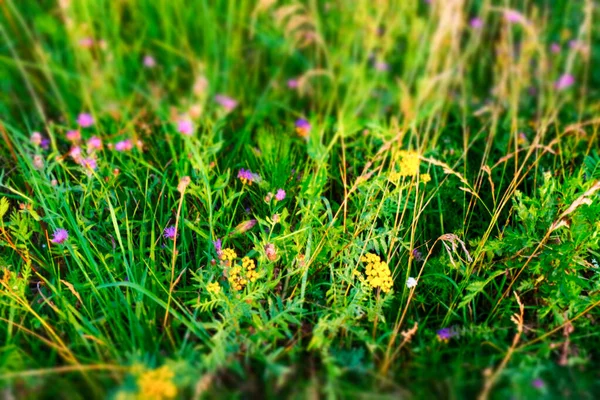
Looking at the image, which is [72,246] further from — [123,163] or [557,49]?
[557,49]

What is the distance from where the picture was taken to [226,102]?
7.45ft

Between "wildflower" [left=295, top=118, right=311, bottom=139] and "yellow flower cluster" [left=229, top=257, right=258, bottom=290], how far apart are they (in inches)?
28.5

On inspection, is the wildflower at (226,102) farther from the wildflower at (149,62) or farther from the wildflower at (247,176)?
the wildflower at (247,176)

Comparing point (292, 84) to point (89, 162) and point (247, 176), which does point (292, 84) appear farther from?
point (89, 162)

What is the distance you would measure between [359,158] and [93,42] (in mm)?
1346

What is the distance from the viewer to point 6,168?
1.88 m

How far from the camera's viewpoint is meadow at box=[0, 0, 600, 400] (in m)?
1.29

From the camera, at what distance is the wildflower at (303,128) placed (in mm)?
2038

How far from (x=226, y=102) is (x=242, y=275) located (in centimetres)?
103

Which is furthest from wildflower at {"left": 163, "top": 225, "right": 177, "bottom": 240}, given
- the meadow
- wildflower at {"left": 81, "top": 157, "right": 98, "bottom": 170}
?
wildflower at {"left": 81, "top": 157, "right": 98, "bottom": 170}

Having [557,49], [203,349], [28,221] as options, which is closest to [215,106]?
[28,221]

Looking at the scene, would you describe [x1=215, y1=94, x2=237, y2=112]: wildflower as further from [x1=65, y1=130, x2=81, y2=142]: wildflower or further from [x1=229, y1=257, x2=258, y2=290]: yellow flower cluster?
[x1=229, y1=257, x2=258, y2=290]: yellow flower cluster

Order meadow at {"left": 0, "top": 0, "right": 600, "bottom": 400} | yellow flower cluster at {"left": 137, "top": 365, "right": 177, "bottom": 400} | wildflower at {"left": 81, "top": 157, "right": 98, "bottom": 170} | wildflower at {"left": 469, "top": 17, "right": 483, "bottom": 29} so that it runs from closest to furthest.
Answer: yellow flower cluster at {"left": 137, "top": 365, "right": 177, "bottom": 400} < meadow at {"left": 0, "top": 0, "right": 600, "bottom": 400} < wildflower at {"left": 81, "top": 157, "right": 98, "bottom": 170} < wildflower at {"left": 469, "top": 17, "right": 483, "bottom": 29}

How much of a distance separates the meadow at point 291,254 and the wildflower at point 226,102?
13 mm
